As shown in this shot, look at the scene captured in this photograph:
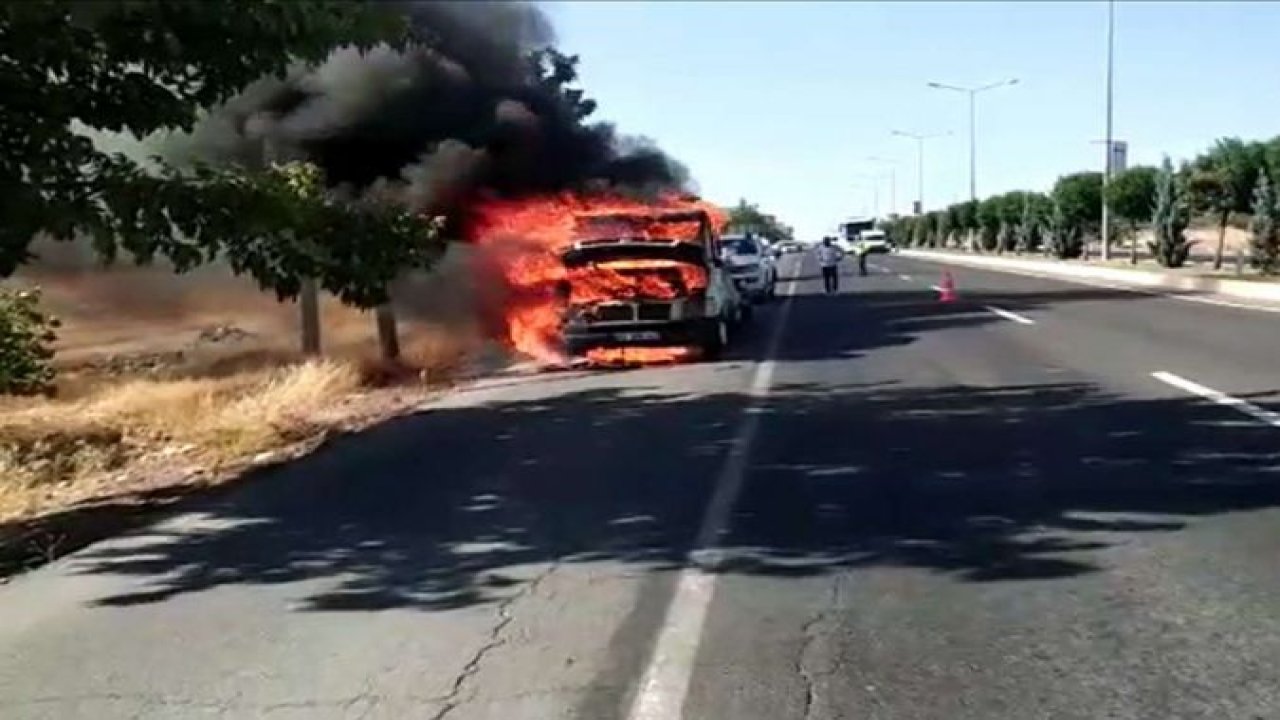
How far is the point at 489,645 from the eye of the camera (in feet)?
20.2

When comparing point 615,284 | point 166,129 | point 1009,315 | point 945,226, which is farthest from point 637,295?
point 945,226

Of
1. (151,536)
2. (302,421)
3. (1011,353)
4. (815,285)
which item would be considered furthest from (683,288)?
(815,285)

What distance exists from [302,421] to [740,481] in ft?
23.8

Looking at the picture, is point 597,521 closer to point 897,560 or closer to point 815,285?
point 897,560

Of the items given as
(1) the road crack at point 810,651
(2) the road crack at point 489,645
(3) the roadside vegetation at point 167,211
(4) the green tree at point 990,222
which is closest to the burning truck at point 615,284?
(3) the roadside vegetation at point 167,211

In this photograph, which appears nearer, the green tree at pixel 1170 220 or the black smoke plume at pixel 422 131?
the black smoke plume at pixel 422 131

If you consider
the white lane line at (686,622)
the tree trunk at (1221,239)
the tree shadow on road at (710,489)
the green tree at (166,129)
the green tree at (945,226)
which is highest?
the green tree at (166,129)

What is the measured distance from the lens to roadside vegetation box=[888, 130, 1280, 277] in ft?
164

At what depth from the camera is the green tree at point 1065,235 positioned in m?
76.2

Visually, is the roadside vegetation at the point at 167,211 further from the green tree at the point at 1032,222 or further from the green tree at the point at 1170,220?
the green tree at the point at 1032,222

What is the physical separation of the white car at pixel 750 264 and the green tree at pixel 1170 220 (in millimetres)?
18903

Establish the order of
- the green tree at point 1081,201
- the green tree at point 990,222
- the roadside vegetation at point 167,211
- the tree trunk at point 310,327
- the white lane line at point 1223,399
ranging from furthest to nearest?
the green tree at point 990,222 < the green tree at point 1081,201 < the tree trunk at point 310,327 < the white lane line at point 1223,399 < the roadside vegetation at point 167,211

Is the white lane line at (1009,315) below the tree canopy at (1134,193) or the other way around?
below

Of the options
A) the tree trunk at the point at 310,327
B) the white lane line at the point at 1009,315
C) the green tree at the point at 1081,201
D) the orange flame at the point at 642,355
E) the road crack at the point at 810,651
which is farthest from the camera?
the green tree at the point at 1081,201
